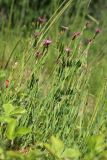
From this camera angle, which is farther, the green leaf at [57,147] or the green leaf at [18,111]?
the green leaf at [18,111]

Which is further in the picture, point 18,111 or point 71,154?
point 18,111

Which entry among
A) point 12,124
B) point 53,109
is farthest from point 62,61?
point 12,124

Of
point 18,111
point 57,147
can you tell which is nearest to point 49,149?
point 57,147

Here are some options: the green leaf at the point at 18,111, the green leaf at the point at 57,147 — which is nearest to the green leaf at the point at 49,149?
the green leaf at the point at 57,147

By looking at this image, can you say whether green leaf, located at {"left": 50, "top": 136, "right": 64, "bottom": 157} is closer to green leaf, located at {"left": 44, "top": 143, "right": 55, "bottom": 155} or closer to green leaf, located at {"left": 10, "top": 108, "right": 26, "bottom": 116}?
green leaf, located at {"left": 44, "top": 143, "right": 55, "bottom": 155}

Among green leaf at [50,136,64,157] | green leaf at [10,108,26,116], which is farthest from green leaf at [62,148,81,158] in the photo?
green leaf at [10,108,26,116]

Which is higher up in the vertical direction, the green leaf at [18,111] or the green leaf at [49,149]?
the green leaf at [18,111]

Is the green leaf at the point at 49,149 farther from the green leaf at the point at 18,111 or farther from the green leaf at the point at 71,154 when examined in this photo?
the green leaf at the point at 18,111

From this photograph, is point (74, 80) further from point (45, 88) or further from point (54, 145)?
point (54, 145)

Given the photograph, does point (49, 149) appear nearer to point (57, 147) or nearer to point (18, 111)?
point (57, 147)

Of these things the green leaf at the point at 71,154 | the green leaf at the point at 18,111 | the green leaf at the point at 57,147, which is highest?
the green leaf at the point at 18,111

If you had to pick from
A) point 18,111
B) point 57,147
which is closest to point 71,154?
point 57,147

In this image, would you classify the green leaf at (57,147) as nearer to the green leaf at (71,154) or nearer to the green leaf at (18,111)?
the green leaf at (71,154)

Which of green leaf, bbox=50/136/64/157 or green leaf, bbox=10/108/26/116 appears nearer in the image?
green leaf, bbox=50/136/64/157
